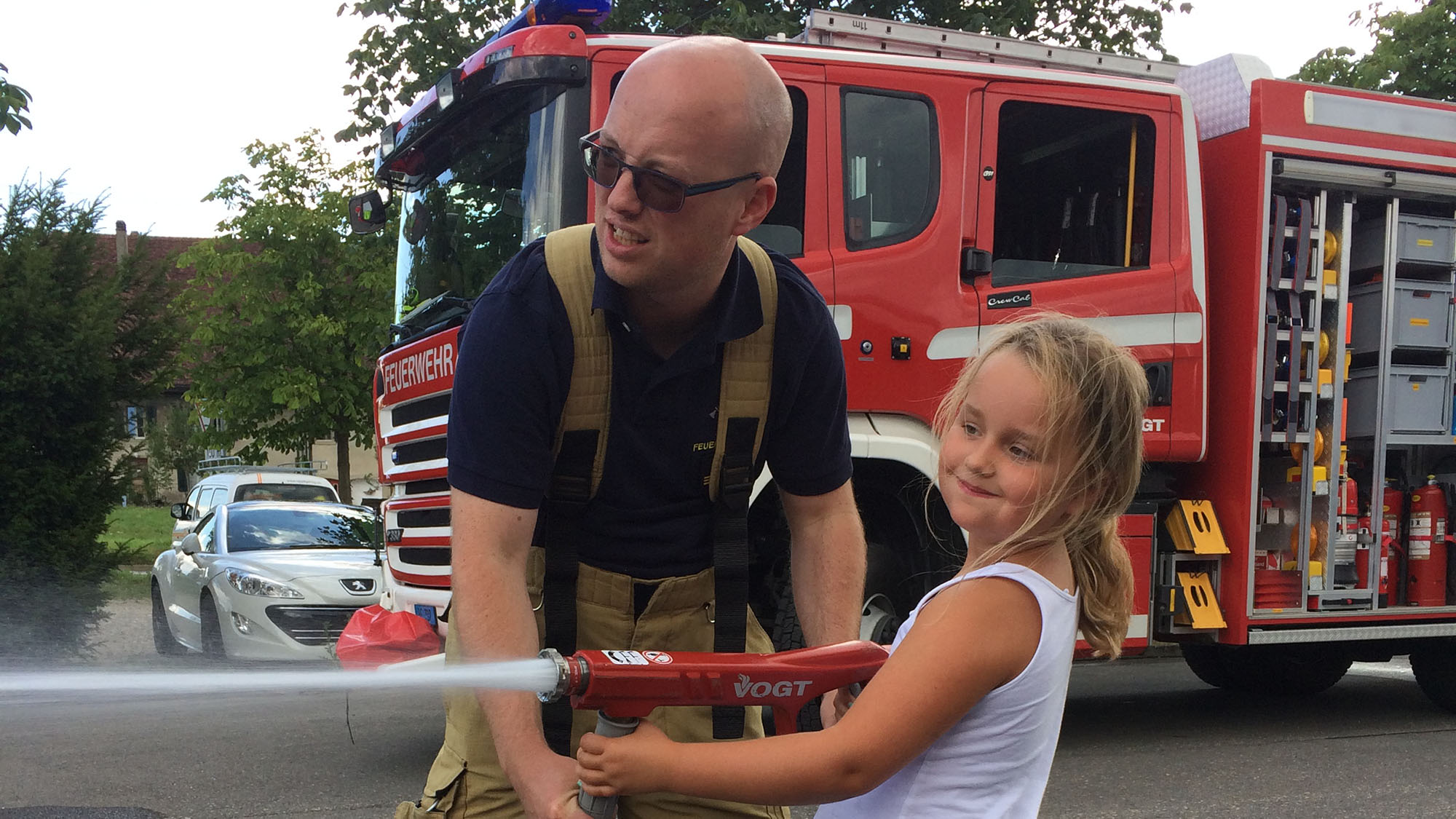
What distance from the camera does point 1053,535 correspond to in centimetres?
161

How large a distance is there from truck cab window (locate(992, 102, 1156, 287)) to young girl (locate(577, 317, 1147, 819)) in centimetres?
382

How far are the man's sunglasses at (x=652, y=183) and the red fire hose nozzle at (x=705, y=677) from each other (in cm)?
64

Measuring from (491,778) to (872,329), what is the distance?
3.54 metres

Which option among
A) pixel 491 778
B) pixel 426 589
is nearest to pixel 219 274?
pixel 426 589

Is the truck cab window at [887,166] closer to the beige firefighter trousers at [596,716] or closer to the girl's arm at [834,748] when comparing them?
the beige firefighter trousers at [596,716]

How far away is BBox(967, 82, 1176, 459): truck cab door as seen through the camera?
213 inches

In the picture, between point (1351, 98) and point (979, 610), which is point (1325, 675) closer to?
point (1351, 98)

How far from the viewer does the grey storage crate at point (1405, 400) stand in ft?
20.7

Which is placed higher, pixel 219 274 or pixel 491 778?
pixel 219 274

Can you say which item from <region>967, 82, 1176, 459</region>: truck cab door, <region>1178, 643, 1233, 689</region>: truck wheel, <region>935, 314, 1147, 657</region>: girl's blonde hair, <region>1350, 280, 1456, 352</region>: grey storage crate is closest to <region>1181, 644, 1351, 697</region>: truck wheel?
<region>1178, 643, 1233, 689</region>: truck wheel

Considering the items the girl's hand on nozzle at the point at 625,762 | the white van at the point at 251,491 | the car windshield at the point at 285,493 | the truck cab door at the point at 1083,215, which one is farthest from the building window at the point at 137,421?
the girl's hand on nozzle at the point at 625,762

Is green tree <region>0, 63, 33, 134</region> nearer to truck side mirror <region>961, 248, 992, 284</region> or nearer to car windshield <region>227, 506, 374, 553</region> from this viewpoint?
car windshield <region>227, 506, 374, 553</region>

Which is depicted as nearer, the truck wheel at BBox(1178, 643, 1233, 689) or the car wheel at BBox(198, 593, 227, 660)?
the truck wheel at BBox(1178, 643, 1233, 689)

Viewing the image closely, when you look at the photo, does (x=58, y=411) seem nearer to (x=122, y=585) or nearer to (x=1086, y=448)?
(x=122, y=585)
